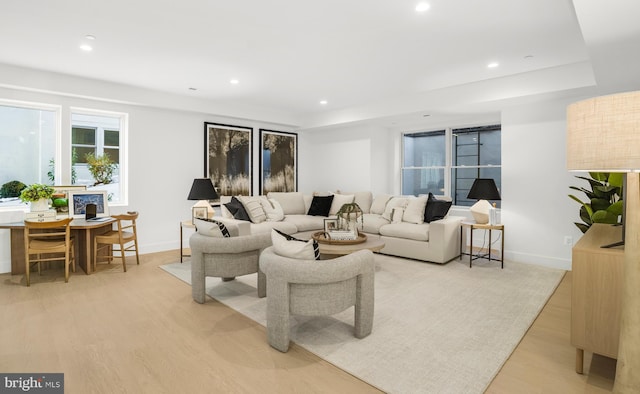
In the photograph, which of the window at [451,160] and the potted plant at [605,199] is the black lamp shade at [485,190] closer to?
the potted plant at [605,199]

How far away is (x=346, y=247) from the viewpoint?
3.79m

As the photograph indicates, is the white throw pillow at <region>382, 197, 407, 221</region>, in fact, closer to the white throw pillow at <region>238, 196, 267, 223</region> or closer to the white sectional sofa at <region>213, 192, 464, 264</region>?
the white sectional sofa at <region>213, 192, 464, 264</region>

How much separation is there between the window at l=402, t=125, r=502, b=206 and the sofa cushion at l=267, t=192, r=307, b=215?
225 centimetres

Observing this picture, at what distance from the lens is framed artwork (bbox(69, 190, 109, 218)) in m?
4.58

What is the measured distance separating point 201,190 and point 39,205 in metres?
1.95

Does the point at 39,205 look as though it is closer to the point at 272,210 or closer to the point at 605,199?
the point at 272,210

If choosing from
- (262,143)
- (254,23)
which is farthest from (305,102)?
(254,23)

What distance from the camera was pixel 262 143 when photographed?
6.84 meters

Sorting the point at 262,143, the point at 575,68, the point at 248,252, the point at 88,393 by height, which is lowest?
the point at 88,393

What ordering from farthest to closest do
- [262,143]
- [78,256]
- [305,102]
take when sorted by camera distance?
[262,143] < [305,102] < [78,256]

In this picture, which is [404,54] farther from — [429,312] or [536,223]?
[536,223]

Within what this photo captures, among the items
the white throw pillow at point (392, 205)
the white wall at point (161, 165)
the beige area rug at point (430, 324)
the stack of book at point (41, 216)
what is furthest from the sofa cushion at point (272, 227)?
the stack of book at point (41, 216)

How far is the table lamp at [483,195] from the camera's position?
467cm

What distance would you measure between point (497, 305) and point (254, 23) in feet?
11.4
